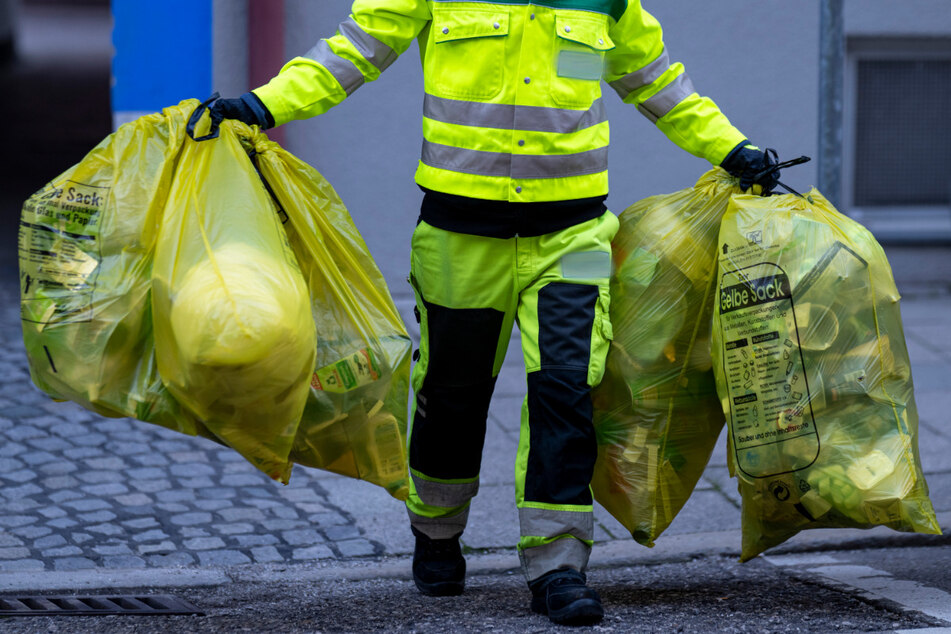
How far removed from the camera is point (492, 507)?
4.00 metres

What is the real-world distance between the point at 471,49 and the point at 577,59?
0.83ft

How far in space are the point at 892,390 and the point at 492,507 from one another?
1.53m

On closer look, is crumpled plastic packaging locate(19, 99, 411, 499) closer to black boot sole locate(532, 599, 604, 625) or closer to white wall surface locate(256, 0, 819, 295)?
black boot sole locate(532, 599, 604, 625)

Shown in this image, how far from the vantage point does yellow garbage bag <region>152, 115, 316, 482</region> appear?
8.27 ft

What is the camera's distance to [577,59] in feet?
9.52

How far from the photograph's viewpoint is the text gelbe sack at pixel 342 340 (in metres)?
2.99

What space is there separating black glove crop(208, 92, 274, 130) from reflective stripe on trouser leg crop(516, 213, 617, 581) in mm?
715

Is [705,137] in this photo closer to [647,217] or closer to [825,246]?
[647,217]

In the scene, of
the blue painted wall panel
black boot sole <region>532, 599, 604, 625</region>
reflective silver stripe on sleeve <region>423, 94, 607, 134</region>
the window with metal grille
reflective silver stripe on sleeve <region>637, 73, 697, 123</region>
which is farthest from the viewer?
the window with metal grille

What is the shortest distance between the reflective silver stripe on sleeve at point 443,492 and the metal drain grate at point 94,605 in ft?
2.07

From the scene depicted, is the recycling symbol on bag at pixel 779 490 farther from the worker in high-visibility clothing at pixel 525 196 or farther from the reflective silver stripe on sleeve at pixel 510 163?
the reflective silver stripe on sleeve at pixel 510 163

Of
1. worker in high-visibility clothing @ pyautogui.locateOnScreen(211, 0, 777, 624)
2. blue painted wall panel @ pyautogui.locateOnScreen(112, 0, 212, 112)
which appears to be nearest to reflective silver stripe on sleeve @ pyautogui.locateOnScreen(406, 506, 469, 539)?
worker in high-visibility clothing @ pyautogui.locateOnScreen(211, 0, 777, 624)

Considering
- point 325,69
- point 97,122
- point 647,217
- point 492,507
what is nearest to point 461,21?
point 325,69

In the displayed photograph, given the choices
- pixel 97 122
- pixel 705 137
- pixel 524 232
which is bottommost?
pixel 524 232
